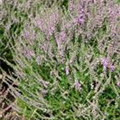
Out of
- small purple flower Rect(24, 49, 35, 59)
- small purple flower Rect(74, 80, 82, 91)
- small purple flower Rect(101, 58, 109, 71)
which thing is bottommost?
small purple flower Rect(74, 80, 82, 91)

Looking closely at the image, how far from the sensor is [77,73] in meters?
2.39

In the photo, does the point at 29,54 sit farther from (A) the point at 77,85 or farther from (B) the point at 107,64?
(B) the point at 107,64

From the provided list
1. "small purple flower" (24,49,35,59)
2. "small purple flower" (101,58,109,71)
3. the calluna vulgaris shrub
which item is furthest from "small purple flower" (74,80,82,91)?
"small purple flower" (24,49,35,59)

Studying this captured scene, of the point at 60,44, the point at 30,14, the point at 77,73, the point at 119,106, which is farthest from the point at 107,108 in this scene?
the point at 30,14

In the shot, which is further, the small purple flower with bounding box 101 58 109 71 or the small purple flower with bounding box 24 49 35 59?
the small purple flower with bounding box 24 49 35 59

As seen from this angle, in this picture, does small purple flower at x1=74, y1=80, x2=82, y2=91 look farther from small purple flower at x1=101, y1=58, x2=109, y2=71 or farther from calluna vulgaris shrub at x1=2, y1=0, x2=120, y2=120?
small purple flower at x1=101, y1=58, x2=109, y2=71

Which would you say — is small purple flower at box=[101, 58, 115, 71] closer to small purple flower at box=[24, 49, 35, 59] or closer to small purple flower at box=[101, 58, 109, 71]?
small purple flower at box=[101, 58, 109, 71]

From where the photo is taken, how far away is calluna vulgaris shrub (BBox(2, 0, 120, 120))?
2291 millimetres

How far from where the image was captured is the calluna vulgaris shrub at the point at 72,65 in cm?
229

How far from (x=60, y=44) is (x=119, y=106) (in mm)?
499

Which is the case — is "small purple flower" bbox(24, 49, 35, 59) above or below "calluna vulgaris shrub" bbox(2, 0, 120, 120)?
above

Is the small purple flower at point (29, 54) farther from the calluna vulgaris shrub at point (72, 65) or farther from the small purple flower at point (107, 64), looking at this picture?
the small purple flower at point (107, 64)

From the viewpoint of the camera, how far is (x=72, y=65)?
94.6 inches

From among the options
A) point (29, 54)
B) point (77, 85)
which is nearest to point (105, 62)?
point (77, 85)
